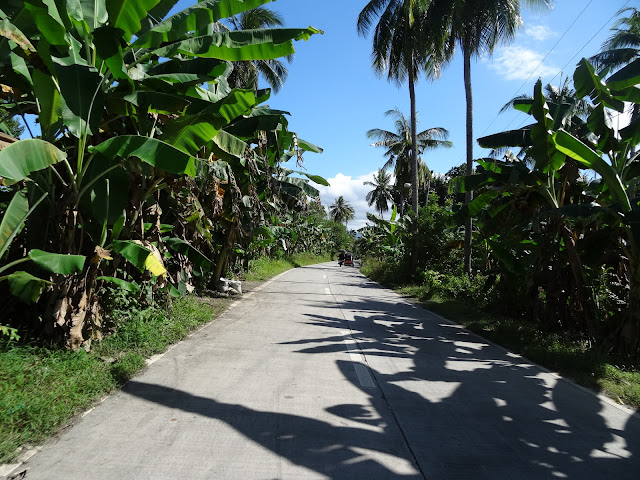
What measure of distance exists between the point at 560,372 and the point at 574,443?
3016mm

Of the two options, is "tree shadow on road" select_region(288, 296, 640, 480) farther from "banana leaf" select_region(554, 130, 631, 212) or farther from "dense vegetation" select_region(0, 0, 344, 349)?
"dense vegetation" select_region(0, 0, 344, 349)

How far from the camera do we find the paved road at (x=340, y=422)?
355 cm

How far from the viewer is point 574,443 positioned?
428 cm

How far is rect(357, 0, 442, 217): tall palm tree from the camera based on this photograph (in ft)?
65.1

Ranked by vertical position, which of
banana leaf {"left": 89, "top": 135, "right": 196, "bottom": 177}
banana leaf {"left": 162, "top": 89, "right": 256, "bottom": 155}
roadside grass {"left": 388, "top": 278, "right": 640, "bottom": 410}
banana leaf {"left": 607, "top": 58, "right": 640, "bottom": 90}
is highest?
banana leaf {"left": 607, "top": 58, "right": 640, "bottom": 90}

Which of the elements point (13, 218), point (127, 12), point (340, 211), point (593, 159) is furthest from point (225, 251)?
point (340, 211)

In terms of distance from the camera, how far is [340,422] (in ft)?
14.6

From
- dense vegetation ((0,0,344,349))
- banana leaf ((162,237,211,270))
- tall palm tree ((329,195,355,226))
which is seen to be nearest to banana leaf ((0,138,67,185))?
dense vegetation ((0,0,344,349))

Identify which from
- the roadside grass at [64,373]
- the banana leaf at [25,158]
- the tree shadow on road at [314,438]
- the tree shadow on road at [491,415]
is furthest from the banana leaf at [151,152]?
the tree shadow on road at [491,415]

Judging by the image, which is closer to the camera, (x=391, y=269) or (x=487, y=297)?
(x=487, y=297)

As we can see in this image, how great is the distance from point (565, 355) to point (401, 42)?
17.8m

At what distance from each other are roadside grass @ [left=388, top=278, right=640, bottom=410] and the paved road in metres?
0.38

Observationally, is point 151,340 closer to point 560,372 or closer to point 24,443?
point 24,443

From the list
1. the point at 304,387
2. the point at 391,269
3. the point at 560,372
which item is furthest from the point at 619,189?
the point at 391,269
